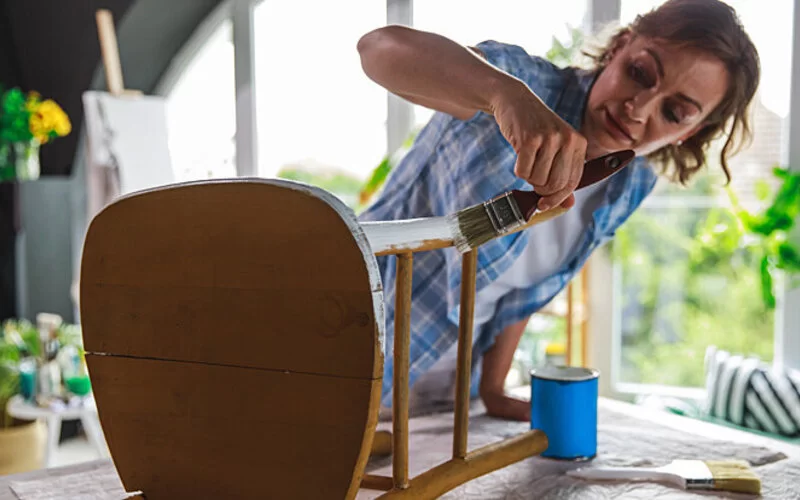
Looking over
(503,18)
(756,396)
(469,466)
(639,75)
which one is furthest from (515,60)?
(503,18)

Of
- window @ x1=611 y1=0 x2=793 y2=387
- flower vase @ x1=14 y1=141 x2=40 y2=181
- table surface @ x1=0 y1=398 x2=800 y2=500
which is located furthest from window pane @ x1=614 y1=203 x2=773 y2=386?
flower vase @ x1=14 y1=141 x2=40 y2=181

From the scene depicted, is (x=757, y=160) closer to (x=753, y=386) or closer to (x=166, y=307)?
(x=753, y=386)

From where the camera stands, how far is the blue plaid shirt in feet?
3.39

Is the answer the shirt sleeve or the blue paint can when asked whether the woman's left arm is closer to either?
the blue paint can

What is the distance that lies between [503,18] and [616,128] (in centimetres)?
210

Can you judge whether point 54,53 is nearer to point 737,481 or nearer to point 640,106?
point 640,106

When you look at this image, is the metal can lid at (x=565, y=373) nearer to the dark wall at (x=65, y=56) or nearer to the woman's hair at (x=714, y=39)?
the woman's hair at (x=714, y=39)

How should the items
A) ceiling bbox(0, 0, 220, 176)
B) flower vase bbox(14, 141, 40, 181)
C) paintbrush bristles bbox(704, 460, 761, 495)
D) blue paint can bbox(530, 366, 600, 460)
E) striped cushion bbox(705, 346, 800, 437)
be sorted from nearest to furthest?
paintbrush bristles bbox(704, 460, 761, 495) < blue paint can bbox(530, 366, 600, 460) < striped cushion bbox(705, 346, 800, 437) < flower vase bbox(14, 141, 40, 181) < ceiling bbox(0, 0, 220, 176)

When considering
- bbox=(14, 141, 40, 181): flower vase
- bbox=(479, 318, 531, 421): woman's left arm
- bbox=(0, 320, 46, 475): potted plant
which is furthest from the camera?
bbox=(14, 141, 40, 181): flower vase

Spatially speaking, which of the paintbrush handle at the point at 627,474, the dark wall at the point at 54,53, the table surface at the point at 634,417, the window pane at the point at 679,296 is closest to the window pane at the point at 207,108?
the dark wall at the point at 54,53

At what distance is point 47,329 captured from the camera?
3365mm

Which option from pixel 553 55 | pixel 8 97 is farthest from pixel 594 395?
pixel 8 97

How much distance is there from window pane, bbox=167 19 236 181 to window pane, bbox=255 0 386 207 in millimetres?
244

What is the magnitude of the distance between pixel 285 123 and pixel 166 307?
3.65m
